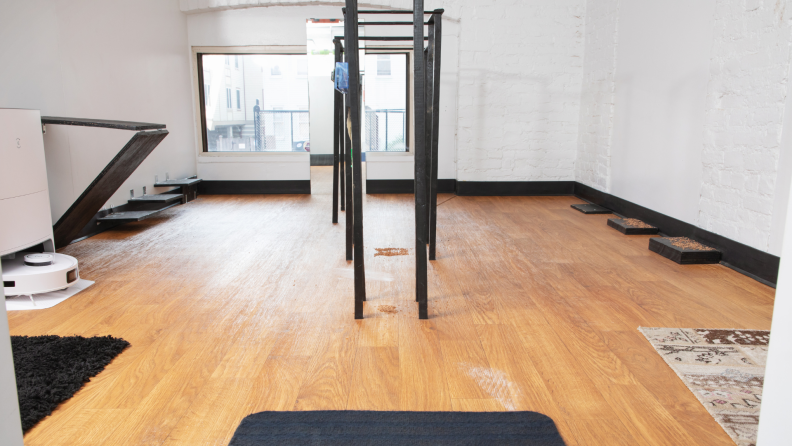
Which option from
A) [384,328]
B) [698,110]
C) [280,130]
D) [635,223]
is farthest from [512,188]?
[384,328]

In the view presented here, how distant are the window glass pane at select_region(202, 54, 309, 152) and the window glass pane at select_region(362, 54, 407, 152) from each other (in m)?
0.70

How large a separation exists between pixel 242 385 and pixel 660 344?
155cm

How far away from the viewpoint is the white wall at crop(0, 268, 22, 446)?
0.76m

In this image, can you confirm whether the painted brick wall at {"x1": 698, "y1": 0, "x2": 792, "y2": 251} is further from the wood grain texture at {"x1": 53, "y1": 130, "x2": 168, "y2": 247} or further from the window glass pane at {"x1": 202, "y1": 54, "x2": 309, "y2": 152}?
the window glass pane at {"x1": 202, "y1": 54, "x2": 309, "y2": 152}

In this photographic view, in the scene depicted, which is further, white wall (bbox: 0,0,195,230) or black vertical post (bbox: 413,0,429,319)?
white wall (bbox: 0,0,195,230)

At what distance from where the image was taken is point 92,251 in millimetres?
3467

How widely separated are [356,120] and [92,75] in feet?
9.32

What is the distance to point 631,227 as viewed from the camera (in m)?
3.91

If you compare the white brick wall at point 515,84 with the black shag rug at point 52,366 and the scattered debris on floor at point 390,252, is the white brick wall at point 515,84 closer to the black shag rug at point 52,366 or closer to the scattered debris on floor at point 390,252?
the scattered debris on floor at point 390,252

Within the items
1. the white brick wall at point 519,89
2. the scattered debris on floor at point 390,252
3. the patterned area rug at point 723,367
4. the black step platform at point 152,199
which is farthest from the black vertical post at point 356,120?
the white brick wall at point 519,89

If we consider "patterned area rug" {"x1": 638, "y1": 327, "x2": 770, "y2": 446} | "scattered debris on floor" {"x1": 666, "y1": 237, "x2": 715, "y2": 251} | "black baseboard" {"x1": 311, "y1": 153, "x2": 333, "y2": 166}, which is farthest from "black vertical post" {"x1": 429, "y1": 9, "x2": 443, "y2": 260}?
"black baseboard" {"x1": 311, "y1": 153, "x2": 333, "y2": 166}

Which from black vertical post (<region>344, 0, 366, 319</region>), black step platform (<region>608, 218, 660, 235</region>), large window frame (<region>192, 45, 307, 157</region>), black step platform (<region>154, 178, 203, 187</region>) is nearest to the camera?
black vertical post (<region>344, 0, 366, 319</region>)

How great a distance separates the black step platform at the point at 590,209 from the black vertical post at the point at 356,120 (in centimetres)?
308

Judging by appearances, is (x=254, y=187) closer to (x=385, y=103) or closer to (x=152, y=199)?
(x=152, y=199)
